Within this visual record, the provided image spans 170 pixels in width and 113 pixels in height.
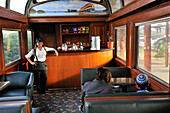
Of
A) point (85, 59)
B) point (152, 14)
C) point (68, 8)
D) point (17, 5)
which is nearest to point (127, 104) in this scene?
point (152, 14)

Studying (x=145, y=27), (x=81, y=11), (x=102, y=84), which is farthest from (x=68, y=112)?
(x=81, y=11)

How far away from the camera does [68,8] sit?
7.08 m

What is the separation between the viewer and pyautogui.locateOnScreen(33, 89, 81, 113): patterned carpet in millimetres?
4215

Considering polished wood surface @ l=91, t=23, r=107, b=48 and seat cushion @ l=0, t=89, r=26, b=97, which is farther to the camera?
polished wood surface @ l=91, t=23, r=107, b=48

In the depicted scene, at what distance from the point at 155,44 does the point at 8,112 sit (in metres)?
2.84

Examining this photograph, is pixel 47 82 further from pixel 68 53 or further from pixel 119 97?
→ pixel 119 97

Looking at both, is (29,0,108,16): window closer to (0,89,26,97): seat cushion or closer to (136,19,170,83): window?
(136,19,170,83): window

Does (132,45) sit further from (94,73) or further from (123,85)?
(123,85)

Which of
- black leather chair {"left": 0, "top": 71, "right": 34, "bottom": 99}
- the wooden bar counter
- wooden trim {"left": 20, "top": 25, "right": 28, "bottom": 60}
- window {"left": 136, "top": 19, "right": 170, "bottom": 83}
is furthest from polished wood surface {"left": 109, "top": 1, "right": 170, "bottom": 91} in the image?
wooden trim {"left": 20, "top": 25, "right": 28, "bottom": 60}

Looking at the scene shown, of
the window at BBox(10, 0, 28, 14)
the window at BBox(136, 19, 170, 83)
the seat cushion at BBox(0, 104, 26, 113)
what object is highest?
the window at BBox(10, 0, 28, 14)

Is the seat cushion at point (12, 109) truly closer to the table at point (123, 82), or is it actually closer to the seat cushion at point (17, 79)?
the table at point (123, 82)

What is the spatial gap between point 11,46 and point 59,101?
2106mm

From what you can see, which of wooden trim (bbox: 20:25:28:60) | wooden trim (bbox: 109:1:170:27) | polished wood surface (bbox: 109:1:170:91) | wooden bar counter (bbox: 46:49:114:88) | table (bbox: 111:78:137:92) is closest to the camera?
wooden trim (bbox: 109:1:170:27)

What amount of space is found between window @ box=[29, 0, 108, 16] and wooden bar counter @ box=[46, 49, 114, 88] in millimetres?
2068
